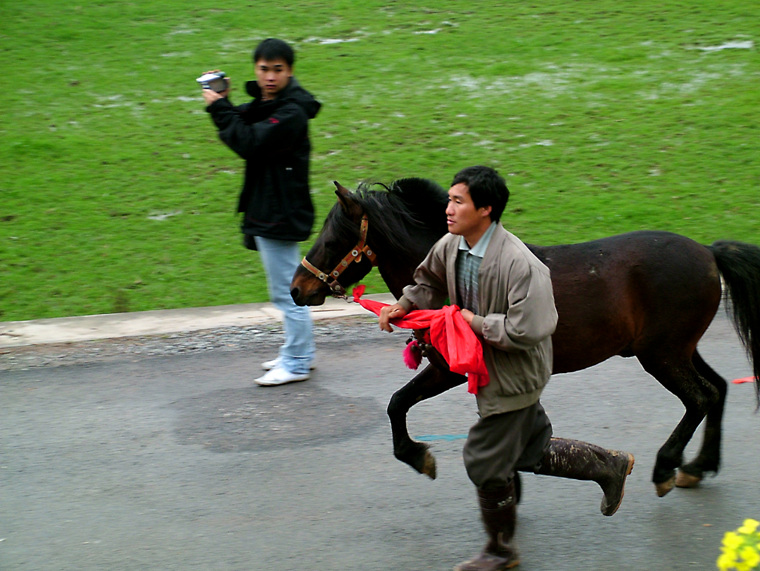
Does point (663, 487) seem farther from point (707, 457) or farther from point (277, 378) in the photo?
point (277, 378)

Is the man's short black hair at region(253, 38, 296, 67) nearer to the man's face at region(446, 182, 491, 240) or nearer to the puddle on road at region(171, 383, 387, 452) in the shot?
the puddle on road at region(171, 383, 387, 452)

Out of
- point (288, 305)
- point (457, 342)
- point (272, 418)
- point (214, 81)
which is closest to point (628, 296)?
point (457, 342)

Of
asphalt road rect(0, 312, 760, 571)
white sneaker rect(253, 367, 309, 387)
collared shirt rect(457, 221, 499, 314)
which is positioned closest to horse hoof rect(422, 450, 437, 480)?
asphalt road rect(0, 312, 760, 571)

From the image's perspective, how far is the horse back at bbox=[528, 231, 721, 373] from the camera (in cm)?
418

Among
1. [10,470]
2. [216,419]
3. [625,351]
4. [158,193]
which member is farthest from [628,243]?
[158,193]

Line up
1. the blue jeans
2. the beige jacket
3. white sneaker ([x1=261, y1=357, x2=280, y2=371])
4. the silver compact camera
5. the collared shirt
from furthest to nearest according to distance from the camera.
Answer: white sneaker ([x1=261, y1=357, x2=280, y2=371]) < the blue jeans < the silver compact camera < the collared shirt < the beige jacket

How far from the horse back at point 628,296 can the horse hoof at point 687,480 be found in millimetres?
643

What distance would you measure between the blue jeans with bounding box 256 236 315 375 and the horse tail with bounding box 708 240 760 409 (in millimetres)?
2668

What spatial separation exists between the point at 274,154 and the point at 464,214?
2.57 meters

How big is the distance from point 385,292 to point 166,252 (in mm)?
2324

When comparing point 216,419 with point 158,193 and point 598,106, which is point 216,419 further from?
point 598,106

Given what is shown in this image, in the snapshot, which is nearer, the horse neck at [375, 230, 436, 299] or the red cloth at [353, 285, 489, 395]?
the red cloth at [353, 285, 489, 395]

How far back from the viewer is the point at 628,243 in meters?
4.33

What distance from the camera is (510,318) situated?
3.31 metres
